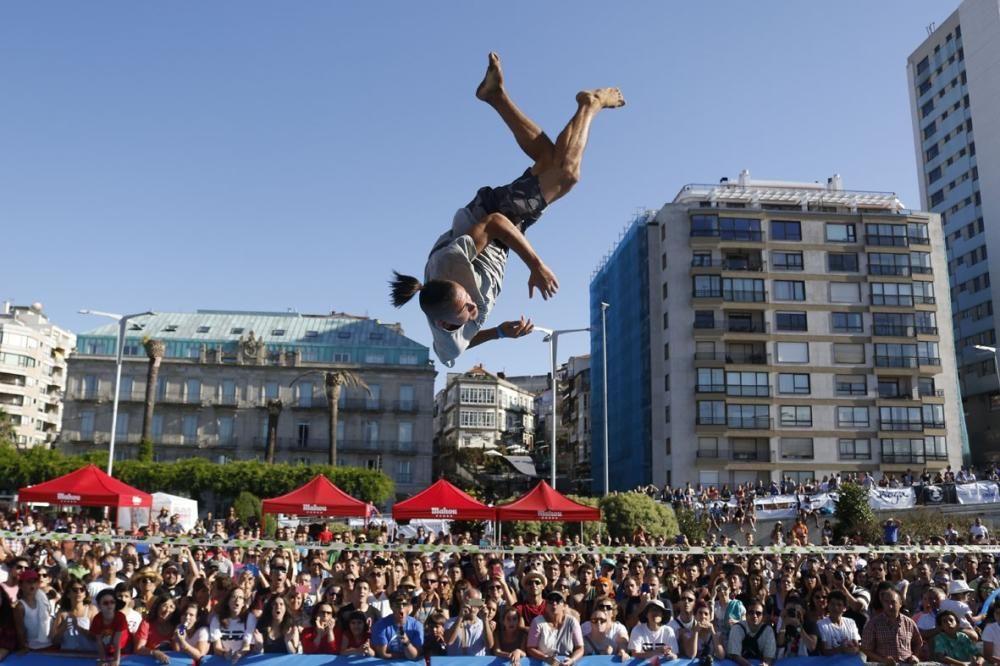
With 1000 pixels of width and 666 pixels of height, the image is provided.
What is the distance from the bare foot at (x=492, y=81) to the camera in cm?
764

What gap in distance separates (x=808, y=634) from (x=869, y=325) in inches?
1927

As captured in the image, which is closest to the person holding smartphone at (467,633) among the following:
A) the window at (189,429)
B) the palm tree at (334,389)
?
the palm tree at (334,389)

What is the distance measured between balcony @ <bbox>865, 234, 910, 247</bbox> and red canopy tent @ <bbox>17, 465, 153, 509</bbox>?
47.5m

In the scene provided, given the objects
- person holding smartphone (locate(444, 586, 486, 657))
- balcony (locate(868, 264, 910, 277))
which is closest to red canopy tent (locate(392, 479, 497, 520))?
person holding smartphone (locate(444, 586, 486, 657))

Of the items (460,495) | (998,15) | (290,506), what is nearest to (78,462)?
(290,506)

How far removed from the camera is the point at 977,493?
34.7 metres

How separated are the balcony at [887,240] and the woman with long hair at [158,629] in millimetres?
53613

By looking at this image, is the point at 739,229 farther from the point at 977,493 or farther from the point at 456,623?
the point at 456,623

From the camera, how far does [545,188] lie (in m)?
7.94

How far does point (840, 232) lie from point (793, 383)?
998cm

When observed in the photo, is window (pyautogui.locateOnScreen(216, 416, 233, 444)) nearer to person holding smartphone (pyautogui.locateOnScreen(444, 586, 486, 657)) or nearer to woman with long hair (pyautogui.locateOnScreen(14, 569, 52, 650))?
woman with long hair (pyautogui.locateOnScreen(14, 569, 52, 650))

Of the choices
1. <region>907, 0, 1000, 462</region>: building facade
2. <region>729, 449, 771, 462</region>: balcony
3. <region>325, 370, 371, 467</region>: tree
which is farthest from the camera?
<region>907, 0, 1000, 462</region>: building facade

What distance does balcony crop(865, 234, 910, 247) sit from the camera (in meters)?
55.3

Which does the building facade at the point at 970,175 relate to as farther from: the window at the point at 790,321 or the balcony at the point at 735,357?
the balcony at the point at 735,357
